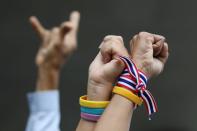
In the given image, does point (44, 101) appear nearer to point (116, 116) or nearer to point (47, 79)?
point (47, 79)

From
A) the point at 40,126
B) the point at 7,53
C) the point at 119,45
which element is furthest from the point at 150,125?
the point at 119,45

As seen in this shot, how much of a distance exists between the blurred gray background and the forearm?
2.00 metres

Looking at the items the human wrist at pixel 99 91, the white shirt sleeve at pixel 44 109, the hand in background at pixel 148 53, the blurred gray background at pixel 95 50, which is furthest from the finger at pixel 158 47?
the blurred gray background at pixel 95 50

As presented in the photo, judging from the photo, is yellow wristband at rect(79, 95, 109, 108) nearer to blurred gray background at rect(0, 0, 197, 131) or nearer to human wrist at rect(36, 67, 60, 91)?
human wrist at rect(36, 67, 60, 91)

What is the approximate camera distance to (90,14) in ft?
10.2

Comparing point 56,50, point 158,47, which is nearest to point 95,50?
point 56,50

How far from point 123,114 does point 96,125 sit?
56 mm

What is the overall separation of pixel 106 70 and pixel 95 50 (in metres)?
2.09

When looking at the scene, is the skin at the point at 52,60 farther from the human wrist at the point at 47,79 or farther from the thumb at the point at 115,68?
the thumb at the point at 115,68

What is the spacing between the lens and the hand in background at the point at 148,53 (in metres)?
0.96

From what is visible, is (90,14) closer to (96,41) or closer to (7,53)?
(96,41)

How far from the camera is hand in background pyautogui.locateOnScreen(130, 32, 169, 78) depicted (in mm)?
955

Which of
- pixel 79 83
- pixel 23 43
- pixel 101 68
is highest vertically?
pixel 101 68

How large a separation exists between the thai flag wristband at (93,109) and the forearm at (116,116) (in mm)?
37
